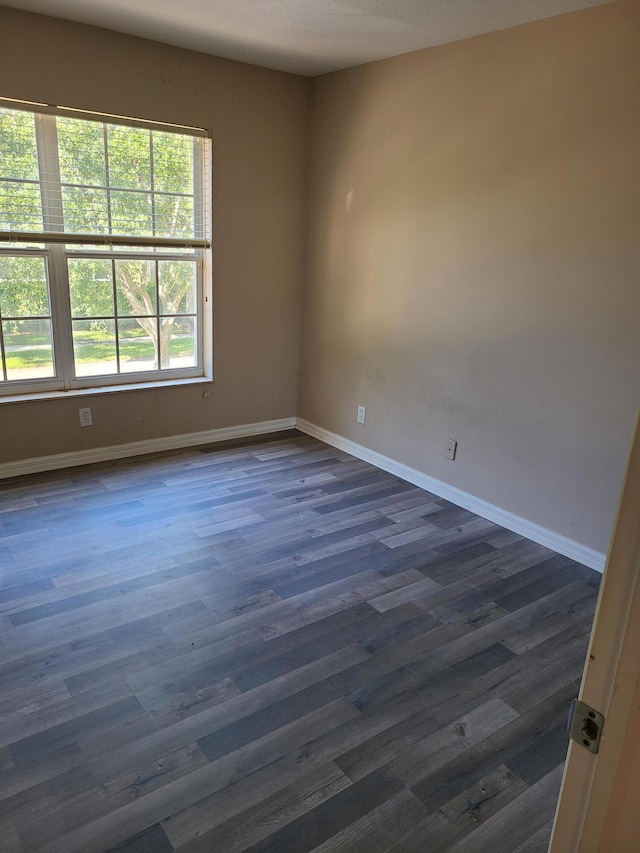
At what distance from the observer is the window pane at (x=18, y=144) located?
10.4 ft

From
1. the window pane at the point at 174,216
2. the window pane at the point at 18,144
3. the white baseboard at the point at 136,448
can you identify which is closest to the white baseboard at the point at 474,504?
the white baseboard at the point at 136,448

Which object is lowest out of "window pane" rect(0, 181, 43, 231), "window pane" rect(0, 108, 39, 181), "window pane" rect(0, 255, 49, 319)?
"window pane" rect(0, 255, 49, 319)

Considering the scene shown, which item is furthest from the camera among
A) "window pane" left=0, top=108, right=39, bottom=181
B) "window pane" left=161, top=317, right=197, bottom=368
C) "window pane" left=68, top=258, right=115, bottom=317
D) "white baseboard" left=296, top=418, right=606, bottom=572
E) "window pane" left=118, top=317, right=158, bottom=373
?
"window pane" left=161, top=317, right=197, bottom=368

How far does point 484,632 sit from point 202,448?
2477 millimetres

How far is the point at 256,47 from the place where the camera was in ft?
11.3

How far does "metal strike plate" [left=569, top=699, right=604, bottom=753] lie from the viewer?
729 millimetres

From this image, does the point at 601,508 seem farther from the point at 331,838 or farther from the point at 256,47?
the point at 256,47

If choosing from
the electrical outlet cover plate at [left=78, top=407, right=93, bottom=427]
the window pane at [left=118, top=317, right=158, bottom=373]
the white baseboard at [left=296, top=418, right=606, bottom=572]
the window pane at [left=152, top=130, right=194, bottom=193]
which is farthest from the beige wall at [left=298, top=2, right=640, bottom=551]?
the electrical outlet cover plate at [left=78, top=407, right=93, bottom=427]

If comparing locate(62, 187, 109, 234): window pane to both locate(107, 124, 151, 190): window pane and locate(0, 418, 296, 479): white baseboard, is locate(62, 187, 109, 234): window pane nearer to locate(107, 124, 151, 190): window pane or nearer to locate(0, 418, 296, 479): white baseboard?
locate(107, 124, 151, 190): window pane

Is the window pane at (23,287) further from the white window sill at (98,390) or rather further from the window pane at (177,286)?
the window pane at (177,286)

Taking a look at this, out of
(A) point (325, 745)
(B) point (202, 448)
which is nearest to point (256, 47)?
(B) point (202, 448)

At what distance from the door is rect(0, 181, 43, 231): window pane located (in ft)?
11.6

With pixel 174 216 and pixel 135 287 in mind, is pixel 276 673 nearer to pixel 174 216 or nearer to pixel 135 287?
pixel 135 287

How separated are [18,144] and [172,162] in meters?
0.88
